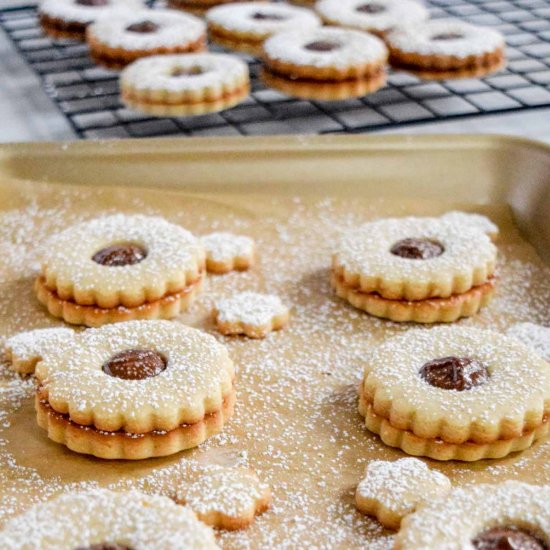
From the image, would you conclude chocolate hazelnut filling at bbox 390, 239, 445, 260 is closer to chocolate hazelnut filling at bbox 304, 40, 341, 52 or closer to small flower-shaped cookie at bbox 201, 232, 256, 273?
small flower-shaped cookie at bbox 201, 232, 256, 273

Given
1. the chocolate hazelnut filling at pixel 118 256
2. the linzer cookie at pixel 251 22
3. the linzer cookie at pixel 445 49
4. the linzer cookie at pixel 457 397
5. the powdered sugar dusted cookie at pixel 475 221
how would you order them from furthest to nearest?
the linzer cookie at pixel 251 22, the linzer cookie at pixel 445 49, the powdered sugar dusted cookie at pixel 475 221, the chocolate hazelnut filling at pixel 118 256, the linzer cookie at pixel 457 397

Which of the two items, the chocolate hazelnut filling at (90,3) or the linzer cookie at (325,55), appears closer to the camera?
the linzer cookie at (325,55)

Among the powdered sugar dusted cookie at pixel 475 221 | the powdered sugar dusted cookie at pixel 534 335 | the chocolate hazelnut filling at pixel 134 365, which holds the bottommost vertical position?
the powdered sugar dusted cookie at pixel 534 335

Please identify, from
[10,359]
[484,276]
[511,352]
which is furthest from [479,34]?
[10,359]

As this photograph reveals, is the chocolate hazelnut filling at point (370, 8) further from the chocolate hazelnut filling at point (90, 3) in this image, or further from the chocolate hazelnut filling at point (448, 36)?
the chocolate hazelnut filling at point (90, 3)

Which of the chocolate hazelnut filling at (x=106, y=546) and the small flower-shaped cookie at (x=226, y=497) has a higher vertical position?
the chocolate hazelnut filling at (x=106, y=546)

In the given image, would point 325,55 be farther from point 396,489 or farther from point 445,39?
point 396,489

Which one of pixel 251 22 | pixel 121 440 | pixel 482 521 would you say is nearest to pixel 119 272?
pixel 121 440

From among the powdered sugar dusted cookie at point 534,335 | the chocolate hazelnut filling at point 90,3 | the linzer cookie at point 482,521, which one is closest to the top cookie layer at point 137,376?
the linzer cookie at point 482,521
